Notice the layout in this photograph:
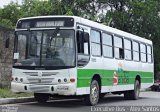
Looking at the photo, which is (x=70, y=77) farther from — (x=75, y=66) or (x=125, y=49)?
(x=125, y=49)

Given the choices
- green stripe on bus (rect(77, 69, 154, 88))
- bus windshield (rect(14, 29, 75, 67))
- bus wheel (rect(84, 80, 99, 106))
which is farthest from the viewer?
bus wheel (rect(84, 80, 99, 106))

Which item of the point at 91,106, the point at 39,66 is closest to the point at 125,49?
the point at 91,106

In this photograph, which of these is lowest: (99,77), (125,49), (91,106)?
(91,106)

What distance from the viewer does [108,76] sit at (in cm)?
1773

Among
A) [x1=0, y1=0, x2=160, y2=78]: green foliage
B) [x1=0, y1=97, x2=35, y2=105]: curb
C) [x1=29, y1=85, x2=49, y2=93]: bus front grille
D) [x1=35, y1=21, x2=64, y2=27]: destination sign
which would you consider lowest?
[x1=0, y1=97, x2=35, y2=105]: curb

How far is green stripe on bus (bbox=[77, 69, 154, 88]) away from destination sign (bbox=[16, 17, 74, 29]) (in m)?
1.69

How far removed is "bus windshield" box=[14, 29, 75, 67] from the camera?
49.0ft

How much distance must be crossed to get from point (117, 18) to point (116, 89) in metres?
22.9

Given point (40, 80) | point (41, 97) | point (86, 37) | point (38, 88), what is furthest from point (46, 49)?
point (41, 97)

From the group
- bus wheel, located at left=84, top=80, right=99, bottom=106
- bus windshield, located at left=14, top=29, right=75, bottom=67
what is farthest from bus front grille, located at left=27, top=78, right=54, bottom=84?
bus wheel, located at left=84, top=80, right=99, bottom=106

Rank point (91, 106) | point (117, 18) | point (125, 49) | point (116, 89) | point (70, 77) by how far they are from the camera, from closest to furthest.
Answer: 1. point (70, 77)
2. point (91, 106)
3. point (116, 89)
4. point (125, 49)
5. point (117, 18)

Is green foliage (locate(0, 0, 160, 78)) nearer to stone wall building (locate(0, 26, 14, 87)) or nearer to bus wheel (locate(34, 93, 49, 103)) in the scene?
stone wall building (locate(0, 26, 14, 87))

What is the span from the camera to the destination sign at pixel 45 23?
49.8 feet

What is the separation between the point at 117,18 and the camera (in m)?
41.1
